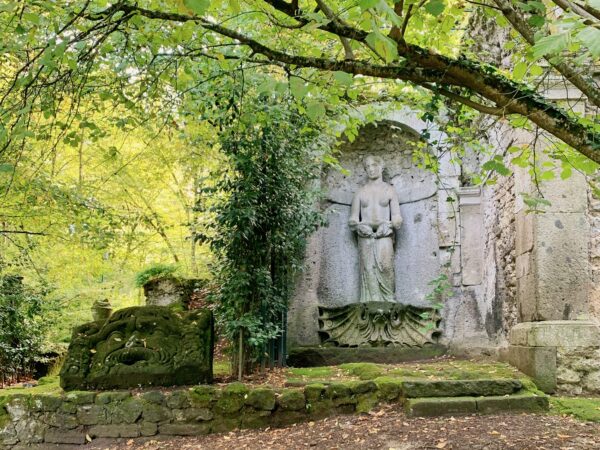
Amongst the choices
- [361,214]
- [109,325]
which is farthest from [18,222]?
[361,214]

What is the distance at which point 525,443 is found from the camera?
12.5 feet

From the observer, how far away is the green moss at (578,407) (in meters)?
4.40

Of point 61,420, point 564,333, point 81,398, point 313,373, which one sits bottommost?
point 61,420

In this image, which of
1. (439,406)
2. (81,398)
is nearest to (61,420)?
(81,398)

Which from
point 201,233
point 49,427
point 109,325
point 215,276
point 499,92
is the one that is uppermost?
point 499,92

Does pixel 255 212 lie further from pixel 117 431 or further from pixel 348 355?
pixel 348 355

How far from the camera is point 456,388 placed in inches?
Answer: 194

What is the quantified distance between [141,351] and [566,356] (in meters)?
4.18

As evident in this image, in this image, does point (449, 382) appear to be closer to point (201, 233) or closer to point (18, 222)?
point (201, 233)

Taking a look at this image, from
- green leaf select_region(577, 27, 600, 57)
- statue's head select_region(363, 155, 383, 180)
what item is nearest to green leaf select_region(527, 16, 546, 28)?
green leaf select_region(577, 27, 600, 57)

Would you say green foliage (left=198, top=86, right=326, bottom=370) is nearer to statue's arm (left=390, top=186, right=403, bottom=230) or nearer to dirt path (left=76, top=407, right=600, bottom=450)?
dirt path (left=76, top=407, right=600, bottom=450)

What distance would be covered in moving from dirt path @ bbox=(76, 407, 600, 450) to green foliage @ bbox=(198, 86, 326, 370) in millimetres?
1194

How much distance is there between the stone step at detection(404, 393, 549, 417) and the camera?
462 centimetres

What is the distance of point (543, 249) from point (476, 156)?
3.22 meters
